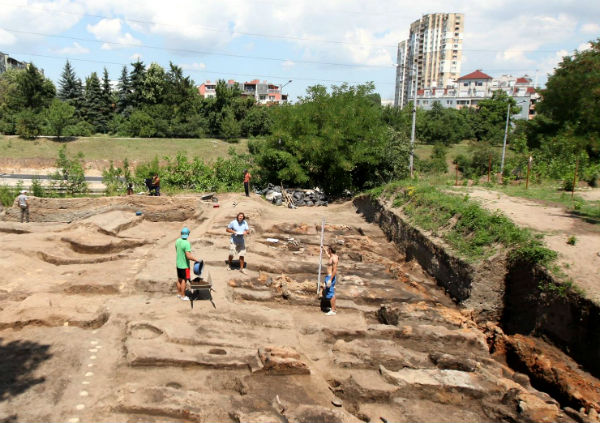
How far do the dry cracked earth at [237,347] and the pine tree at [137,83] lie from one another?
1758 inches

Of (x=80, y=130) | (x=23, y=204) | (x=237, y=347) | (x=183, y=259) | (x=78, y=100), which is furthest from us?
(x=78, y=100)

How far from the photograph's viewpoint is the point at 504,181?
19672 millimetres

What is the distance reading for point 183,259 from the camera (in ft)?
26.9

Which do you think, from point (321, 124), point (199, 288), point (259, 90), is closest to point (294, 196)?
point (321, 124)

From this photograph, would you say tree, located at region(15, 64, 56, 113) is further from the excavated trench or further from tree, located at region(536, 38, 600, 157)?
the excavated trench

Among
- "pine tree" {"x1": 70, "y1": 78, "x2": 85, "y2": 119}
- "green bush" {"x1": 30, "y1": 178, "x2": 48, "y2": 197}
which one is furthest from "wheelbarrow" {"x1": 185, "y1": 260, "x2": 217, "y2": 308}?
"pine tree" {"x1": 70, "y1": 78, "x2": 85, "y2": 119}

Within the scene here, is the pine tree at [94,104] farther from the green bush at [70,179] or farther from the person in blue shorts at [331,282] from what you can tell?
the person in blue shorts at [331,282]

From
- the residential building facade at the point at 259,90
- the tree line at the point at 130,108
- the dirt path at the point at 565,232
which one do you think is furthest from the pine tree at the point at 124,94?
the dirt path at the point at 565,232

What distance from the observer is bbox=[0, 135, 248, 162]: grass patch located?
1564 inches

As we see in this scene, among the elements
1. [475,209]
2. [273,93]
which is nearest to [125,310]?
[475,209]

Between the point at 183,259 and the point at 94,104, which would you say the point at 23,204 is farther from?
the point at 94,104

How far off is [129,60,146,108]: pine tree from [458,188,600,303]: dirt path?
47456 millimetres

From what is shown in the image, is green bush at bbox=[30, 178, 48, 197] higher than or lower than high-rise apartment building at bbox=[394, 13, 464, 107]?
lower

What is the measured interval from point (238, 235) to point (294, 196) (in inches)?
478
